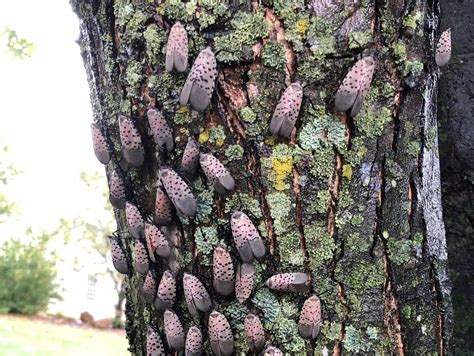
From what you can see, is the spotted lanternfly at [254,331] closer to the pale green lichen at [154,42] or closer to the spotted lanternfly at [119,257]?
the spotted lanternfly at [119,257]

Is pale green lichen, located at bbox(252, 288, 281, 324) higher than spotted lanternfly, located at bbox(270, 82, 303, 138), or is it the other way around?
spotted lanternfly, located at bbox(270, 82, 303, 138)

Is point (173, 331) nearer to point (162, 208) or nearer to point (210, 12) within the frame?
point (162, 208)

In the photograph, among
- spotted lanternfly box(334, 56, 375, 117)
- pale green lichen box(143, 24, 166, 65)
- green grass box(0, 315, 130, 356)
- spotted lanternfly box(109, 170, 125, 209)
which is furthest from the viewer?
green grass box(0, 315, 130, 356)

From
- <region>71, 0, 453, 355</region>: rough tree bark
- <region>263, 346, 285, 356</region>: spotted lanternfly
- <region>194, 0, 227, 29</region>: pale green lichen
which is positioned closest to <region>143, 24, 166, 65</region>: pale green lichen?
<region>71, 0, 453, 355</region>: rough tree bark

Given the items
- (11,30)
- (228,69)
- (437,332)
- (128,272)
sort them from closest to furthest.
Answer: (228,69) → (437,332) → (128,272) → (11,30)

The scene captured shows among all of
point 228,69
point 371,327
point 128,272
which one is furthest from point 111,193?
point 371,327

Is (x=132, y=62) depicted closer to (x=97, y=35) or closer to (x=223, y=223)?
(x=97, y=35)

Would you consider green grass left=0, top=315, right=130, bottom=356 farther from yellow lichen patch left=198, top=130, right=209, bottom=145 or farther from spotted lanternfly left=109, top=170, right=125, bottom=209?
yellow lichen patch left=198, top=130, right=209, bottom=145
